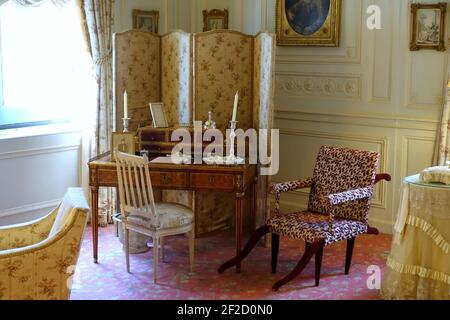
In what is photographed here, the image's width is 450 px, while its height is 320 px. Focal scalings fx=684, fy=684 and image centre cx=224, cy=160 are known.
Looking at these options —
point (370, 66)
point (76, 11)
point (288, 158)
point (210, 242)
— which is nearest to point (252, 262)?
point (210, 242)

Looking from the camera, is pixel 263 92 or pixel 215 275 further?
pixel 263 92

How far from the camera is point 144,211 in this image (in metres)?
4.62

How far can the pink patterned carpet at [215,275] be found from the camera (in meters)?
4.41

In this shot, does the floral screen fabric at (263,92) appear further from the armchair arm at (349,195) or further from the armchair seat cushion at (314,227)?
the armchair arm at (349,195)

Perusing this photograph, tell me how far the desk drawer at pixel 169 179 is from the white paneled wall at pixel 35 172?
1277 mm

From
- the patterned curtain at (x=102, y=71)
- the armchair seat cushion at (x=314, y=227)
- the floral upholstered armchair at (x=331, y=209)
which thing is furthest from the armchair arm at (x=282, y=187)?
the patterned curtain at (x=102, y=71)

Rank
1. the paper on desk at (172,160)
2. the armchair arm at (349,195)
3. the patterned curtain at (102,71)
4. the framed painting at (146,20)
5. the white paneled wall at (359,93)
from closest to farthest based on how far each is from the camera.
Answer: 1. the armchair arm at (349,195)
2. the paper on desk at (172,160)
3. the white paneled wall at (359,93)
4. the patterned curtain at (102,71)
5. the framed painting at (146,20)

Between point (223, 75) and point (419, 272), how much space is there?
2.26 metres

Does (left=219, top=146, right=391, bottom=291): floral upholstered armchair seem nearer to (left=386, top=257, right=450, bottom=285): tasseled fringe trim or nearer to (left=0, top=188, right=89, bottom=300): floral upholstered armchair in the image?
(left=386, top=257, right=450, bottom=285): tasseled fringe trim

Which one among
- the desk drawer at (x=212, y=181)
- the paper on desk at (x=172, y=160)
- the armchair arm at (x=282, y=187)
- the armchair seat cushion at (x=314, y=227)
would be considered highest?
the paper on desk at (x=172, y=160)

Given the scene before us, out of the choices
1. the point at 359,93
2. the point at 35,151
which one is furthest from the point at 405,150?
the point at 35,151

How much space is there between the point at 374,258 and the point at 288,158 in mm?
1519

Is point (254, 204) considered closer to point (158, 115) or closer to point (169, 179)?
point (169, 179)

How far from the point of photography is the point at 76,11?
5.68m
